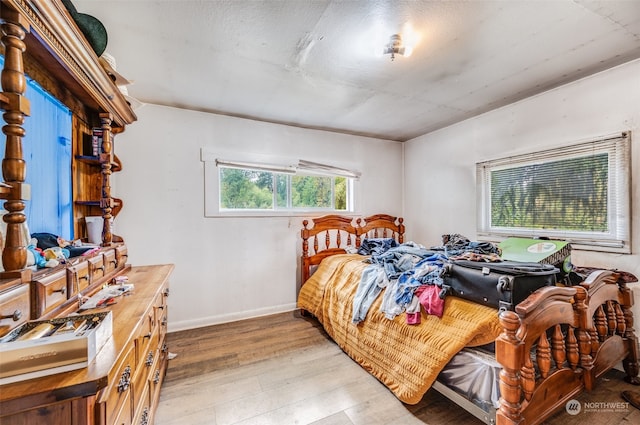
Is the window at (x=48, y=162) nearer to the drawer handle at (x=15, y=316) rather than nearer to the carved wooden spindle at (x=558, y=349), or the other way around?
the drawer handle at (x=15, y=316)

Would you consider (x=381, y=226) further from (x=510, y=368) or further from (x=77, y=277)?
(x=77, y=277)

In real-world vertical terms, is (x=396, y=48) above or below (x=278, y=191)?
above

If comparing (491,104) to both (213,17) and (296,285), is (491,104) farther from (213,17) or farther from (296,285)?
(296,285)

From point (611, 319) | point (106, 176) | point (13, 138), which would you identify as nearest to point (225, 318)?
point (106, 176)

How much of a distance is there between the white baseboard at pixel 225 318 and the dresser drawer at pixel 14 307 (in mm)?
2244

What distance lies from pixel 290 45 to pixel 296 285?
2.63m

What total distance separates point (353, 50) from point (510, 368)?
6.65 feet

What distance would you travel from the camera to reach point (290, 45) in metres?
1.82

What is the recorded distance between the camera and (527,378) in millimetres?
1290

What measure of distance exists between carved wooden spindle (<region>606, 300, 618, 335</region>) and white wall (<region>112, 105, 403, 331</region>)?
2.78 m

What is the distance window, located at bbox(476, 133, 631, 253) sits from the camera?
84.0 inches

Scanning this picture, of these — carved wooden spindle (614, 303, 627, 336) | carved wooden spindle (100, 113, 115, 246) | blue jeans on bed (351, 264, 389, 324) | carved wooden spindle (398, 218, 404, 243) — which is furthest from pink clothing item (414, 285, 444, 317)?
carved wooden spindle (398, 218, 404, 243)
